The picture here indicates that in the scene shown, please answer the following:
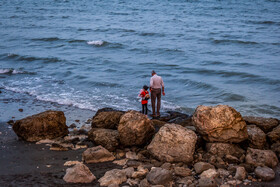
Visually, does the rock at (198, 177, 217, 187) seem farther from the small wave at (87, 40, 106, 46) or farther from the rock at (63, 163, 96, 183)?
the small wave at (87, 40, 106, 46)

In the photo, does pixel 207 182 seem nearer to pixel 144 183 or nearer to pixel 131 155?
pixel 144 183

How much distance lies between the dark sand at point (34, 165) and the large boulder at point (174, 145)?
1.16 meters

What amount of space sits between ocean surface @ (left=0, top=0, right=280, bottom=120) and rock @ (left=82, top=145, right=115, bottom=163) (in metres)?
5.19

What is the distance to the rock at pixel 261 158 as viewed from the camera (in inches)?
331

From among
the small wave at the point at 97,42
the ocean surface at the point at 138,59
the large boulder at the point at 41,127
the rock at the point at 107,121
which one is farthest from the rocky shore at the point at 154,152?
the small wave at the point at 97,42

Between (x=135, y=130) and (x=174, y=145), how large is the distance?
53.4 inches

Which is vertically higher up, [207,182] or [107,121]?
[107,121]

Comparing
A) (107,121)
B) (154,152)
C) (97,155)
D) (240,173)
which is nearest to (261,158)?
(240,173)

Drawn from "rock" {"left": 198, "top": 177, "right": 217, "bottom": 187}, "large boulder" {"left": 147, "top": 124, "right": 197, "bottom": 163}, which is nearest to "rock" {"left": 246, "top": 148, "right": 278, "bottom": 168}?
"large boulder" {"left": 147, "top": 124, "right": 197, "bottom": 163}

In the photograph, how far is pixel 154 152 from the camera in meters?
8.86

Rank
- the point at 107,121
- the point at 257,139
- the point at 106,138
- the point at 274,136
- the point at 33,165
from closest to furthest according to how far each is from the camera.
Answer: the point at 33,165, the point at 257,139, the point at 274,136, the point at 106,138, the point at 107,121

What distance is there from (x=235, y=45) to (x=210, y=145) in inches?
816

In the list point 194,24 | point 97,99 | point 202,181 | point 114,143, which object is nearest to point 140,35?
point 194,24

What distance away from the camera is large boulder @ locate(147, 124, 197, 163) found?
28.5 feet
